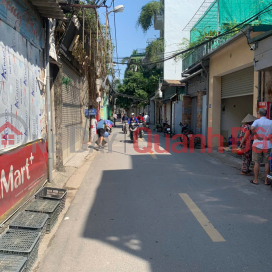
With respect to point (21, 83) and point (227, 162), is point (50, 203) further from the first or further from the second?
point (227, 162)

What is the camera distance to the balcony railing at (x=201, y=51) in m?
13.3

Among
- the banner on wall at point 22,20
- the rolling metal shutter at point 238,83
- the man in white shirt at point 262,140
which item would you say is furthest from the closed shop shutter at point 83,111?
the man in white shirt at point 262,140

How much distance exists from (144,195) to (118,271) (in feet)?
9.55

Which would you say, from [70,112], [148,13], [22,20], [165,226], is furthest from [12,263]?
[148,13]

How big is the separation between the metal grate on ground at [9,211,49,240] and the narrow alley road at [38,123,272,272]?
1.01 ft

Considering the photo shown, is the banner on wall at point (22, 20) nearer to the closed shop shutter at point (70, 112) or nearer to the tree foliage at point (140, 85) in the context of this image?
the closed shop shutter at point (70, 112)

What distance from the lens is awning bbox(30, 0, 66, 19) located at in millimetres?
5578

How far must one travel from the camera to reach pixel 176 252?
3.67 m

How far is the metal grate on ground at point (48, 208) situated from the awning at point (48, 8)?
12.4 ft

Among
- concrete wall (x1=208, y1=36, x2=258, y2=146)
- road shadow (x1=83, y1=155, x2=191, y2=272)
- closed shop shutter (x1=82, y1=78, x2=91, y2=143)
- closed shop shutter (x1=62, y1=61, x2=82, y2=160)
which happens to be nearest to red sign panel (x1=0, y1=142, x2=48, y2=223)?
road shadow (x1=83, y1=155, x2=191, y2=272)

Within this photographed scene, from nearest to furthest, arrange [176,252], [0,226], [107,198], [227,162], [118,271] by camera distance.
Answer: [118,271] → [176,252] → [0,226] → [107,198] → [227,162]

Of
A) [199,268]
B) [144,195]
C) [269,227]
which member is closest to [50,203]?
[144,195]

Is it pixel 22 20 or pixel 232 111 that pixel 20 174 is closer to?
pixel 22 20

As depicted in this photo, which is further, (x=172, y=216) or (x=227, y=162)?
(x=227, y=162)
